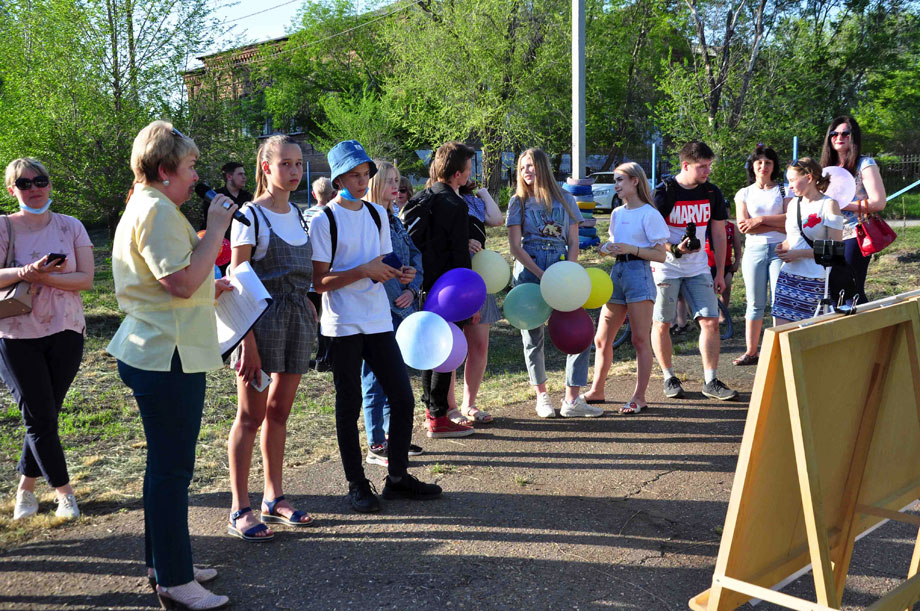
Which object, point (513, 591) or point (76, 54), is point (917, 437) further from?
point (76, 54)

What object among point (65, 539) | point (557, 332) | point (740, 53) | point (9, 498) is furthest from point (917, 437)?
point (740, 53)

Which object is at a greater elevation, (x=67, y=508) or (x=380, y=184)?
(x=380, y=184)

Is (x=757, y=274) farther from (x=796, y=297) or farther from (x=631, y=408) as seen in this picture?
(x=631, y=408)

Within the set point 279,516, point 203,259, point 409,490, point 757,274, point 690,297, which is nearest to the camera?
point 203,259

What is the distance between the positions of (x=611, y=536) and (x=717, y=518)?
2.16 feet

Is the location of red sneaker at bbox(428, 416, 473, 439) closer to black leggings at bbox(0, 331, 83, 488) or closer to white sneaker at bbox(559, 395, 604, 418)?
white sneaker at bbox(559, 395, 604, 418)

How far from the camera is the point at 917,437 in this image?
3555mm

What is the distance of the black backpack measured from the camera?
5742 mm

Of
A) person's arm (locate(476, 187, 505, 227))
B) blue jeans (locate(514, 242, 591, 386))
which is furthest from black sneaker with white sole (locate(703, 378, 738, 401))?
person's arm (locate(476, 187, 505, 227))

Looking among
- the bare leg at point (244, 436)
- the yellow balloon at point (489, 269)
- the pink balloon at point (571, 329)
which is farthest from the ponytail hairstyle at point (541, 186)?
the bare leg at point (244, 436)

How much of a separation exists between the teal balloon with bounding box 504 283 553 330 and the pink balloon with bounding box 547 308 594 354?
0.10m

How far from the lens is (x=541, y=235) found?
634cm

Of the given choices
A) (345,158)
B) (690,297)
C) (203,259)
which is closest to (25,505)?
(203,259)

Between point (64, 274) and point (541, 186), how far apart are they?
332 cm
